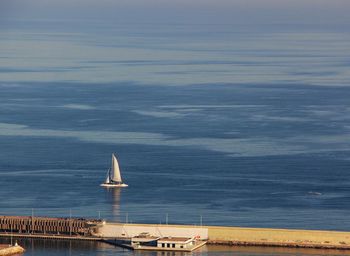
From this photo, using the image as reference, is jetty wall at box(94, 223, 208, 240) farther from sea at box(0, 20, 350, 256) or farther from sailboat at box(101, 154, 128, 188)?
sailboat at box(101, 154, 128, 188)

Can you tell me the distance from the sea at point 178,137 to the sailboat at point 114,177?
12.2 inches

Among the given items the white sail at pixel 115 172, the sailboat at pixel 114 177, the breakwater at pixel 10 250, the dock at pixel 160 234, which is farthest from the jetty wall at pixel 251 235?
the white sail at pixel 115 172

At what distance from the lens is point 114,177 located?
42.6 metres

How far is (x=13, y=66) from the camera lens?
84625 mm

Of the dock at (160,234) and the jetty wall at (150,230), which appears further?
the jetty wall at (150,230)

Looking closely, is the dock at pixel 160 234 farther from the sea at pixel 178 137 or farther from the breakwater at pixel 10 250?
the breakwater at pixel 10 250

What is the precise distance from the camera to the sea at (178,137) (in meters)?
38.3

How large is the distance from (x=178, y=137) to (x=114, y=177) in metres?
9.59

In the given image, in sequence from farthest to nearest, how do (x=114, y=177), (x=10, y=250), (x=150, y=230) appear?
(x=114, y=177), (x=150, y=230), (x=10, y=250)

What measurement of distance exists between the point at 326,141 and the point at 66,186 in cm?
1207

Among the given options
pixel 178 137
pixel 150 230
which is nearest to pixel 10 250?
pixel 150 230

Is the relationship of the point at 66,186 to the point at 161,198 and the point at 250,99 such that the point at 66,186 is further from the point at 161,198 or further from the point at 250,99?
the point at 250,99

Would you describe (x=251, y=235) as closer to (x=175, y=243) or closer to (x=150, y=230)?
(x=175, y=243)

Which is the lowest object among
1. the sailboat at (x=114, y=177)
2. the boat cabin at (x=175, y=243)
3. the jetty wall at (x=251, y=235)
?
the boat cabin at (x=175, y=243)
